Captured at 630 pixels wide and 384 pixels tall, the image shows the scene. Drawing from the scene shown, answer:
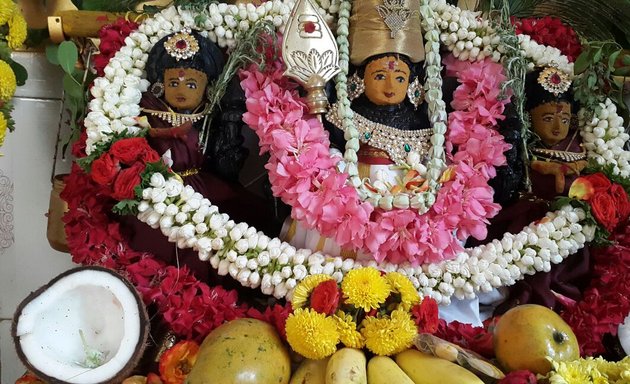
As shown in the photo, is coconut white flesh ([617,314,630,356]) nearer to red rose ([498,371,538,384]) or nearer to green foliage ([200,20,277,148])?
red rose ([498,371,538,384])

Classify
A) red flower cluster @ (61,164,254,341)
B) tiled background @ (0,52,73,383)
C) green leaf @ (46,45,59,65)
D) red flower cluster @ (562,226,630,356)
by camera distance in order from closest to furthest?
1. red flower cluster @ (61,164,254,341)
2. red flower cluster @ (562,226,630,356)
3. green leaf @ (46,45,59,65)
4. tiled background @ (0,52,73,383)

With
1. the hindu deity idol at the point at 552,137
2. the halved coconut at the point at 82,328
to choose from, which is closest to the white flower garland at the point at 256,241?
the hindu deity idol at the point at 552,137

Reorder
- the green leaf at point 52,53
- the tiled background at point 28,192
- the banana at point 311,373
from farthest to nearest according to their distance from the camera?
1. the tiled background at point 28,192
2. the green leaf at point 52,53
3. the banana at point 311,373

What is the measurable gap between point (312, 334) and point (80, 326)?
0.53 m

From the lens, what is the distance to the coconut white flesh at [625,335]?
59.4 inches

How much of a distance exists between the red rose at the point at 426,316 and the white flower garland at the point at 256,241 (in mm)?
190

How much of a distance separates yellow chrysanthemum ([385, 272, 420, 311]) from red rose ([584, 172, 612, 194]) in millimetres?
610

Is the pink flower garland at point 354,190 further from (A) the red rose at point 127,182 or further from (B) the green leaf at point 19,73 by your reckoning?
(B) the green leaf at point 19,73

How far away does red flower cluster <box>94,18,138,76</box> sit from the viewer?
1.58m

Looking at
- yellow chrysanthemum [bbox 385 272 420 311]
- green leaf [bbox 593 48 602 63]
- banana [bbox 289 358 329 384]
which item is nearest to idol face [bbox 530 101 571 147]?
green leaf [bbox 593 48 602 63]

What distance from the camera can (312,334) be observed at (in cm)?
113

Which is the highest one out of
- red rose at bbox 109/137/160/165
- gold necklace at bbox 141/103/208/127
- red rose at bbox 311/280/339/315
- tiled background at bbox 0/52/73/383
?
gold necklace at bbox 141/103/208/127

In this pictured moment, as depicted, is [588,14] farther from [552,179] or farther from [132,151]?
[132,151]

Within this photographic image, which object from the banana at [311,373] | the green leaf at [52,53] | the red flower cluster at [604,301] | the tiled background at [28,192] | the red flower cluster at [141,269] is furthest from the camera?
the tiled background at [28,192]
